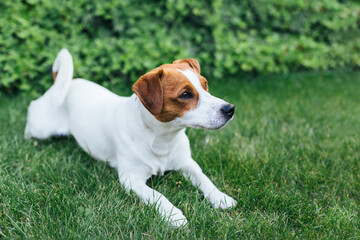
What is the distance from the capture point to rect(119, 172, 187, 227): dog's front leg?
2.19m

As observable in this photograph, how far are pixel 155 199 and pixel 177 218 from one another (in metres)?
0.23

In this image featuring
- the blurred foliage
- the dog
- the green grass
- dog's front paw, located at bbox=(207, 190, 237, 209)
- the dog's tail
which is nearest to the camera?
the green grass

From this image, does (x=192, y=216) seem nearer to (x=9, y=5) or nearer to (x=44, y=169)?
(x=44, y=169)

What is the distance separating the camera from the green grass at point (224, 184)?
7.08 ft

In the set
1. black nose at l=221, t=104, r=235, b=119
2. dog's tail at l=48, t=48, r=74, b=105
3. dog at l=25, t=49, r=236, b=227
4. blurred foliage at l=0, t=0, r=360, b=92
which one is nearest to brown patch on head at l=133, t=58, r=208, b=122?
dog at l=25, t=49, r=236, b=227

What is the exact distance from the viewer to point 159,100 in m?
2.24

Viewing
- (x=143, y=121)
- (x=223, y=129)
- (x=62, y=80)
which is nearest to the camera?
(x=143, y=121)

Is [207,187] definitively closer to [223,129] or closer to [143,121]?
[143,121]

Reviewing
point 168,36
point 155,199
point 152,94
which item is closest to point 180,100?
point 152,94

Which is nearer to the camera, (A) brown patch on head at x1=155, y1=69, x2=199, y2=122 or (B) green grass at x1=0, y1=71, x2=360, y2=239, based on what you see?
(B) green grass at x1=0, y1=71, x2=360, y2=239

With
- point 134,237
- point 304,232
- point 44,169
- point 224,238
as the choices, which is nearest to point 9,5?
point 44,169

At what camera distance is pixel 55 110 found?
3.28 metres

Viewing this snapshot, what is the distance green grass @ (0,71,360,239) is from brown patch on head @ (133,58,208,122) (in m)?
0.61

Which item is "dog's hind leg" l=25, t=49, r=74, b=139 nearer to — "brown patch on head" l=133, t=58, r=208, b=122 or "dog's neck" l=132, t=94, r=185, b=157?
→ "dog's neck" l=132, t=94, r=185, b=157
